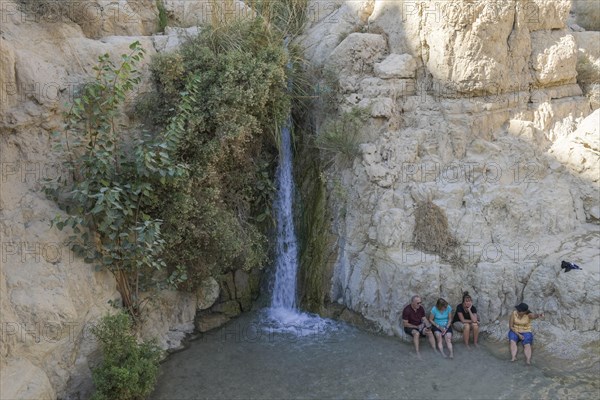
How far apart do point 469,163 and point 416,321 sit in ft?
10.1

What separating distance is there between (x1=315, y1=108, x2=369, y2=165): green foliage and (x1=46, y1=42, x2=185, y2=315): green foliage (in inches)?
113

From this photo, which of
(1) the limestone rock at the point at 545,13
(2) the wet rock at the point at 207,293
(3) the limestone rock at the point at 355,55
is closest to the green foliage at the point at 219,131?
(2) the wet rock at the point at 207,293

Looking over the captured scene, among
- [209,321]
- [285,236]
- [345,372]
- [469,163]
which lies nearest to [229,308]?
[209,321]

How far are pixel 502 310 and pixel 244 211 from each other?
468 cm

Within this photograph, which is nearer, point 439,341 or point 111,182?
point 111,182

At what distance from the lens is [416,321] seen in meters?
8.24

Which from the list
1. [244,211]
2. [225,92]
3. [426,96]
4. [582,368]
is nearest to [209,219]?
[244,211]

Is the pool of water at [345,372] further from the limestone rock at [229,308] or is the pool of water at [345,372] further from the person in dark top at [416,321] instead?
the limestone rock at [229,308]

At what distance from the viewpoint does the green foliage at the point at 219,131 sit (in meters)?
8.29

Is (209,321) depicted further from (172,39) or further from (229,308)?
(172,39)

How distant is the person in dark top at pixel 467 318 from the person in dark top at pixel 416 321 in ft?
1.71

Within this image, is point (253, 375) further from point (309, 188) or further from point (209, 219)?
point (309, 188)

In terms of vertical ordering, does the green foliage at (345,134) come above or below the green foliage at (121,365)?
above

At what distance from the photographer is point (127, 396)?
6.90m
